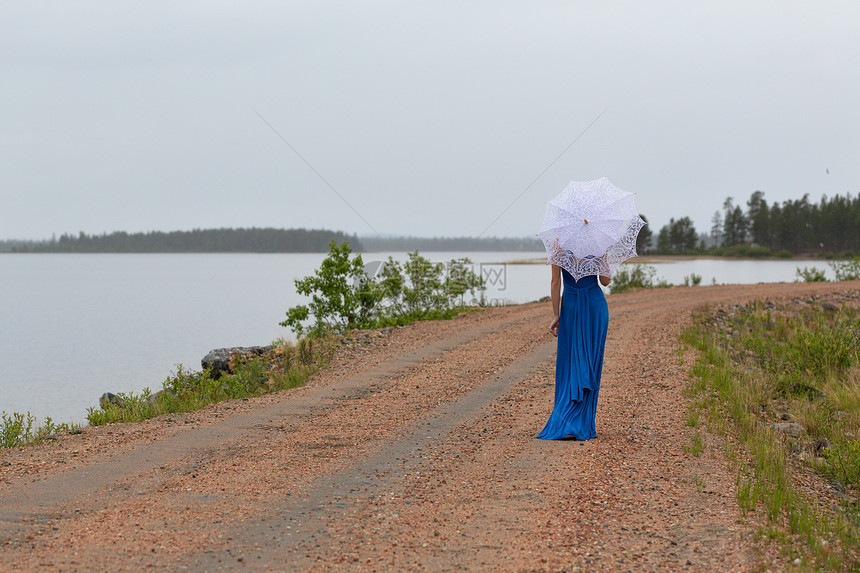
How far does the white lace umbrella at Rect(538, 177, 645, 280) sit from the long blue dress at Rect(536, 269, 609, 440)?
0.31m

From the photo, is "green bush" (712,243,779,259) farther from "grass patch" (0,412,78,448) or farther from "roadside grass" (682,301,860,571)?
"grass patch" (0,412,78,448)

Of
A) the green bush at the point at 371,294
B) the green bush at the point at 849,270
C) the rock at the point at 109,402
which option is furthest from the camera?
the green bush at the point at 849,270

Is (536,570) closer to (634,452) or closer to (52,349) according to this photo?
(634,452)

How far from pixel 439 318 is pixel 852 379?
33.8 feet

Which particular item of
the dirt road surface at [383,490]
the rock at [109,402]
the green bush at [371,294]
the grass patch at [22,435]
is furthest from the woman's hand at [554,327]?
the green bush at [371,294]

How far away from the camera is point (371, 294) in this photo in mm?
19812

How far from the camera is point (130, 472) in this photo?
690cm

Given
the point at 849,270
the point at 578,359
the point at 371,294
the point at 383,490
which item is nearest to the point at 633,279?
the point at 849,270

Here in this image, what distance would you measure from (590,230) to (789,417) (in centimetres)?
615

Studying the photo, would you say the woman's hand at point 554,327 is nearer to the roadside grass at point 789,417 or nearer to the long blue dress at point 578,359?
the long blue dress at point 578,359

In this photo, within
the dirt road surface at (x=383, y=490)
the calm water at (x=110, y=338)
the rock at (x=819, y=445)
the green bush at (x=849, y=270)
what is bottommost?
the calm water at (x=110, y=338)

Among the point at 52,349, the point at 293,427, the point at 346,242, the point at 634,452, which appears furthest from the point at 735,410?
the point at 52,349

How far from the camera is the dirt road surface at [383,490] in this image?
4863 millimetres

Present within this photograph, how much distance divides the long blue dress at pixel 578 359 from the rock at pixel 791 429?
378 centimetres
